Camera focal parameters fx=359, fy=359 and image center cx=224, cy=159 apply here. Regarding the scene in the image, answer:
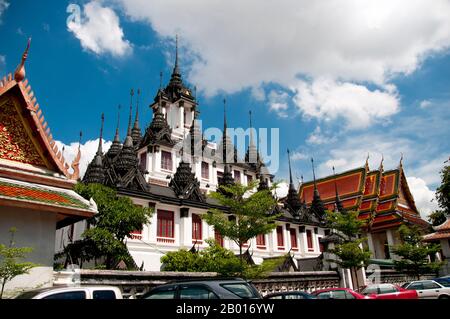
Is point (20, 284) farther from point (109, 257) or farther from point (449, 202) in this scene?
point (449, 202)

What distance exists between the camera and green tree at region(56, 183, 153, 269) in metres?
17.6

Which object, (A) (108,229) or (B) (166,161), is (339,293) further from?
(B) (166,161)

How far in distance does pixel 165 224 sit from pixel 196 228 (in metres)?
2.88

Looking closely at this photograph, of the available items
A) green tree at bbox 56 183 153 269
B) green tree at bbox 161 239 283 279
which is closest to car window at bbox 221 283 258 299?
green tree at bbox 161 239 283 279

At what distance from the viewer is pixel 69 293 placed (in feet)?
22.1

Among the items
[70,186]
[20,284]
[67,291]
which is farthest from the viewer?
[70,186]

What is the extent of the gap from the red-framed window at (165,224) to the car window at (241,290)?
19.1 m

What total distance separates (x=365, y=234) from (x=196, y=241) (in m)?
28.9

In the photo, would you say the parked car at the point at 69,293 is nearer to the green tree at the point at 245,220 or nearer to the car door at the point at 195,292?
the car door at the point at 195,292

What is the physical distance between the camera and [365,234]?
47031mm

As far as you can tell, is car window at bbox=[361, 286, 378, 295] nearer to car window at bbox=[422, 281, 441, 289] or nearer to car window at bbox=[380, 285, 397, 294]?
car window at bbox=[380, 285, 397, 294]

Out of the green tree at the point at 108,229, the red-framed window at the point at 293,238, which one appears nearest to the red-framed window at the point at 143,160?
the red-framed window at the point at 293,238

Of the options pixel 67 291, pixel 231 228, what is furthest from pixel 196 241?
pixel 67 291

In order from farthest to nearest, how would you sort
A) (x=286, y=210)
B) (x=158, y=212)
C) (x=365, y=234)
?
(x=365, y=234), (x=286, y=210), (x=158, y=212)
